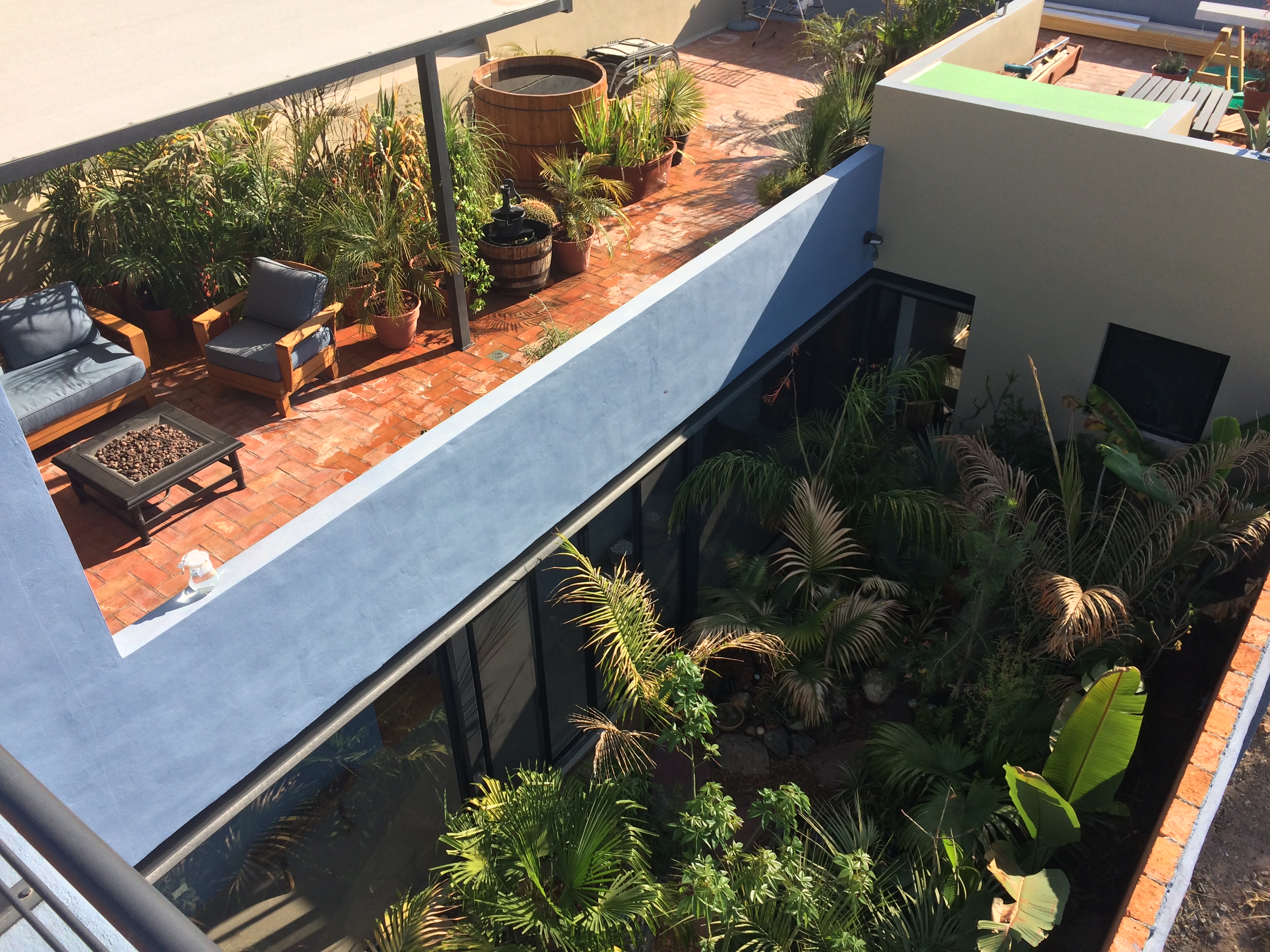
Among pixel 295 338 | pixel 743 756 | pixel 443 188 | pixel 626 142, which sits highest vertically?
pixel 443 188

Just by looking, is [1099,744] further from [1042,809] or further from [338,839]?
[338,839]

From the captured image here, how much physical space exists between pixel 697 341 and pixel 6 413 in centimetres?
504

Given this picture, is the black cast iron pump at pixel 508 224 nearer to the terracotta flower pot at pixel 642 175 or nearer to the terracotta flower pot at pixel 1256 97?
the terracotta flower pot at pixel 642 175

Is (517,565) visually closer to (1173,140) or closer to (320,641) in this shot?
(320,641)

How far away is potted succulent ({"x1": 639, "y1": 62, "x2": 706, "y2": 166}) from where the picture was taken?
11062 mm

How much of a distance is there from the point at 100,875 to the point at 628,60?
12.1 meters

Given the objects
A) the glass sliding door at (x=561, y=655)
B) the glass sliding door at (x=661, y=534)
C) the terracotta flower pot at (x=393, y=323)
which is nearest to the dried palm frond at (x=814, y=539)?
the glass sliding door at (x=661, y=534)

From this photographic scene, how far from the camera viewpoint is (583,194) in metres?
9.79

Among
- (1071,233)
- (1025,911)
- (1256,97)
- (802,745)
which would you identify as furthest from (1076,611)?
(1256,97)

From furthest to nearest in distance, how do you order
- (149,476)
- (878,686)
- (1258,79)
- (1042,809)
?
(1258,79)
(878,686)
(1042,809)
(149,476)

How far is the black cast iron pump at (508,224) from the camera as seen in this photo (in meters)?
8.94

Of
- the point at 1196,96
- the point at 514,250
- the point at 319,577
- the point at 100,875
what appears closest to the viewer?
the point at 100,875

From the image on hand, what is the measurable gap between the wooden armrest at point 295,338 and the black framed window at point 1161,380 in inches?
275

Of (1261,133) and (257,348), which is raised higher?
(1261,133)
